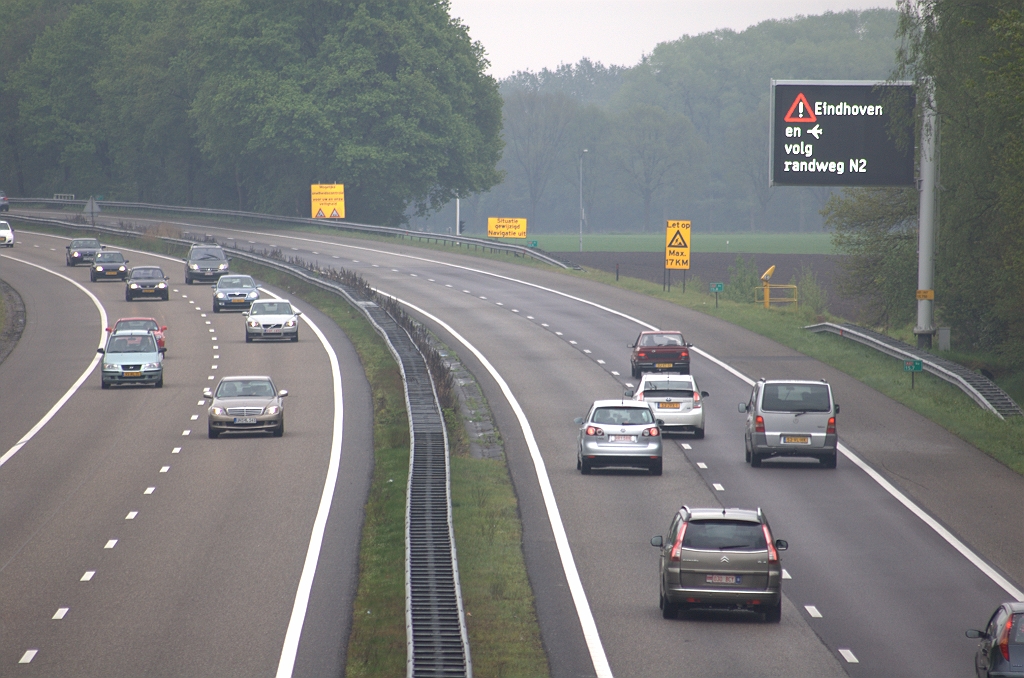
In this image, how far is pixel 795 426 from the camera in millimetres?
30062

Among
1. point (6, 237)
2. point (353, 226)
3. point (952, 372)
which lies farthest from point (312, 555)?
point (353, 226)

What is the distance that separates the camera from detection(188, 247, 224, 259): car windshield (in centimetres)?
6906

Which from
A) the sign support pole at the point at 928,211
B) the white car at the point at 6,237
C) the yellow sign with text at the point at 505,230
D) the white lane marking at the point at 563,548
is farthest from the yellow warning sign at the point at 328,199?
the sign support pole at the point at 928,211

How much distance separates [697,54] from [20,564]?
185008 millimetres

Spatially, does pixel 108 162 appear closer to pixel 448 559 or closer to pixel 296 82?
pixel 296 82

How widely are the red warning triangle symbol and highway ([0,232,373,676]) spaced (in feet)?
51.6

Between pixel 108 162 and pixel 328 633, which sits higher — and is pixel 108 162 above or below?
above

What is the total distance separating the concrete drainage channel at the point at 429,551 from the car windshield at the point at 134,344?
7787 mm

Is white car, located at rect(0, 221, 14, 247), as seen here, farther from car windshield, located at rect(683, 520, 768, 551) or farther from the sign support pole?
car windshield, located at rect(683, 520, 768, 551)

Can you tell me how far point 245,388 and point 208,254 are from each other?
3688 centimetres

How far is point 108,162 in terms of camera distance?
124062mm

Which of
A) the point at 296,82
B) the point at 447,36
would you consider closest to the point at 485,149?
the point at 447,36

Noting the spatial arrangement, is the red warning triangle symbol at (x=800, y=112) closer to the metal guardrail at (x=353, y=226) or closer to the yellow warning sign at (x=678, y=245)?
the yellow warning sign at (x=678, y=245)

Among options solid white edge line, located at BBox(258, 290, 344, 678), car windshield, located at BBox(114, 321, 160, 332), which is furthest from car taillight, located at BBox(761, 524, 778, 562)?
car windshield, located at BBox(114, 321, 160, 332)
